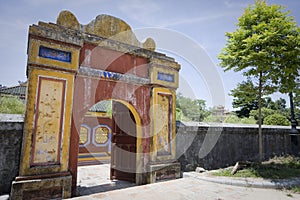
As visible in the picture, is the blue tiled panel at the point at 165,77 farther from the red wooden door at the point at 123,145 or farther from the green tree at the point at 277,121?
the green tree at the point at 277,121

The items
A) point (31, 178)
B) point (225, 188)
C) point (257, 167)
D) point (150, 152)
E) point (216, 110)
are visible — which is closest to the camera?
point (31, 178)

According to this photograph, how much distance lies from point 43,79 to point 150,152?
3655 millimetres

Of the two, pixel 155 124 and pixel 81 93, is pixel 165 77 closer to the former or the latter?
pixel 155 124

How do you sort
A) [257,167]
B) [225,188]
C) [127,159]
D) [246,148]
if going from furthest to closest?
[246,148]
[257,167]
[127,159]
[225,188]

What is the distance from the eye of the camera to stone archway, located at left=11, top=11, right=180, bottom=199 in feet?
14.5

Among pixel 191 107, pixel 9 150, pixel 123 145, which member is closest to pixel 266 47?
pixel 123 145

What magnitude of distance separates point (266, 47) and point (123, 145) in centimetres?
599

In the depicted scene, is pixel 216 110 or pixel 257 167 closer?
pixel 257 167

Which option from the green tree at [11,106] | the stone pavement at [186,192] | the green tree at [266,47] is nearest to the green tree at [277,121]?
the green tree at [266,47]

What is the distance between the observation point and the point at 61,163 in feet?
15.2

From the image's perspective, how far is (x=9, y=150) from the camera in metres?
4.40

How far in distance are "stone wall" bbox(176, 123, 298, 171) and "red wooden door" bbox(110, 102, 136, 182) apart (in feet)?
5.72

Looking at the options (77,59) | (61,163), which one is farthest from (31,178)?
(77,59)

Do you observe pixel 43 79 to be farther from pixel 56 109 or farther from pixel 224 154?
pixel 224 154
